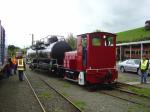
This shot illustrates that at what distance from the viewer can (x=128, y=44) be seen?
156ft

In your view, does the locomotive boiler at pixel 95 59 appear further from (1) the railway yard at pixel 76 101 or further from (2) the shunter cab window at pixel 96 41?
(1) the railway yard at pixel 76 101

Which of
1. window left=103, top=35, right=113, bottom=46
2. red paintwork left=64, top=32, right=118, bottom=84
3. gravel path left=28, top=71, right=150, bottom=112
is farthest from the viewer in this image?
window left=103, top=35, right=113, bottom=46

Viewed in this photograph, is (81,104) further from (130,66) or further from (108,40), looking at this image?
(130,66)

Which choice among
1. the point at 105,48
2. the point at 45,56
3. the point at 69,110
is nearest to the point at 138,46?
the point at 45,56

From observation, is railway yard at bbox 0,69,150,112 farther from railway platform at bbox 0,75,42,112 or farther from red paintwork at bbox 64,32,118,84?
red paintwork at bbox 64,32,118,84

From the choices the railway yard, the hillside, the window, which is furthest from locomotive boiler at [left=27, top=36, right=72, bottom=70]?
the hillside

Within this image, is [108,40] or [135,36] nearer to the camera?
[108,40]

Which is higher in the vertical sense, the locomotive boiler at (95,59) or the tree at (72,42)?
the tree at (72,42)

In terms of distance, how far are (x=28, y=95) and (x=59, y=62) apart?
9.85 m

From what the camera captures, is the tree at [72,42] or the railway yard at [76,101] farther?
the tree at [72,42]

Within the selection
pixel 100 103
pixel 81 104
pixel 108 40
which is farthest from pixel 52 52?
pixel 81 104

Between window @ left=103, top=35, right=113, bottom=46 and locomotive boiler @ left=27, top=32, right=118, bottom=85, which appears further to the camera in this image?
window @ left=103, top=35, right=113, bottom=46

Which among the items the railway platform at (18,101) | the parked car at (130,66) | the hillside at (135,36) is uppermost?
the hillside at (135,36)

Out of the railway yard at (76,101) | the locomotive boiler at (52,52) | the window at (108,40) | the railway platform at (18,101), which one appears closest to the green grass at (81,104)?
the railway yard at (76,101)
